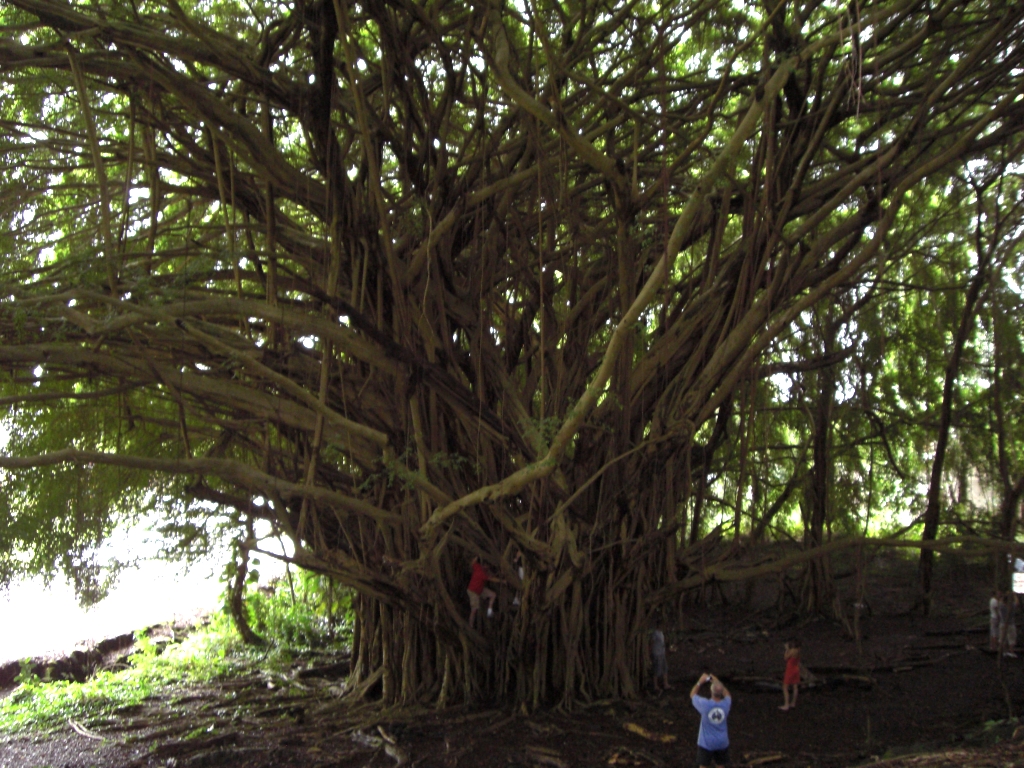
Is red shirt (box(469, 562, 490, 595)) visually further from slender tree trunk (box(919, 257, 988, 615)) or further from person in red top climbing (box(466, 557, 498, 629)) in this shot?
slender tree trunk (box(919, 257, 988, 615))

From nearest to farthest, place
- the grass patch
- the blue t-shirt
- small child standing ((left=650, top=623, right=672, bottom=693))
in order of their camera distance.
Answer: the blue t-shirt → small child standing ((left=650, top=623, right=672, bottom=693)) → the grass patch

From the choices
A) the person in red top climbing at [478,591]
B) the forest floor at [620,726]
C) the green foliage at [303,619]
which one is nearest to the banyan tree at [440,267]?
the person in red top climbing at [478,591]

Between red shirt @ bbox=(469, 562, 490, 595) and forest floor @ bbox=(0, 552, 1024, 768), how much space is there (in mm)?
801

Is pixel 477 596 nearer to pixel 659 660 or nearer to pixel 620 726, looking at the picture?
pixel 620 726

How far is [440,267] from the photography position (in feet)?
18.5

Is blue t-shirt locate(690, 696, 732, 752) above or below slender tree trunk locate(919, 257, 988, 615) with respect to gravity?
below

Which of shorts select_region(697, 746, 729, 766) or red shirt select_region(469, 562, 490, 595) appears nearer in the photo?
shorts select_region(697, 746, 729, 766)

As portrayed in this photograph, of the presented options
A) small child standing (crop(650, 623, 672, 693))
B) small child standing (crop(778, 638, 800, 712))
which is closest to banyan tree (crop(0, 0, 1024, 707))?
small child standing (crop(650, 623, 672, 693))

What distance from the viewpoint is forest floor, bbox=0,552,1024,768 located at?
5293mm

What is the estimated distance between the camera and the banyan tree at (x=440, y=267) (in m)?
4.88

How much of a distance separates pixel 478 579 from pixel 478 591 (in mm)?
90

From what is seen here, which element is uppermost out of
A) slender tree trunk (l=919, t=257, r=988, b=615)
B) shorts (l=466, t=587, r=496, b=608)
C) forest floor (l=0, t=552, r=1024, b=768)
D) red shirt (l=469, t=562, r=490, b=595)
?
slender tree trunk (l=919, t=257, r=988, b=615)

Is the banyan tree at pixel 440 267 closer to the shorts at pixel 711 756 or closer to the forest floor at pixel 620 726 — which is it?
the forest floor at pixel 620 726

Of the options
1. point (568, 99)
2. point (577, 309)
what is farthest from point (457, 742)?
point (568, 99)
